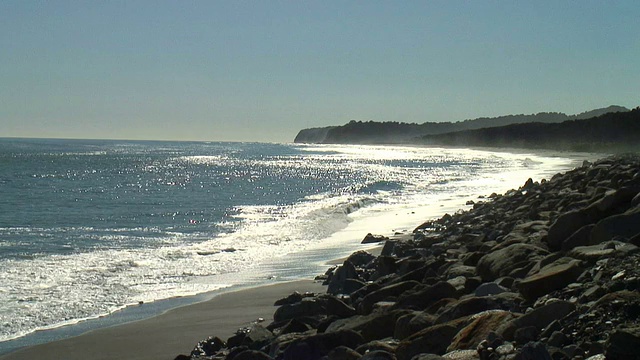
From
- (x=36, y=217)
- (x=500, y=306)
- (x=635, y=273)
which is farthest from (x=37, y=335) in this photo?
(x=36, y=217)

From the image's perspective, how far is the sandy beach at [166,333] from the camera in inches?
280

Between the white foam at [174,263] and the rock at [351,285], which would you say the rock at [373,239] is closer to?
the white foam at [174,263]

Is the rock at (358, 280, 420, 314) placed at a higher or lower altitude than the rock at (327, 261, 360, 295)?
higher

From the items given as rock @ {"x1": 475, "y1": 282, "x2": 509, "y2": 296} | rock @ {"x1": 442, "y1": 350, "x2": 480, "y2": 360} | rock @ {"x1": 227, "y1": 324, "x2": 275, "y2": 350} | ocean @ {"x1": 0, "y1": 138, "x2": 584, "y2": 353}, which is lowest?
ocean @ {"x1": 0, "y1": 138, "x2": 584, "y2": 353}

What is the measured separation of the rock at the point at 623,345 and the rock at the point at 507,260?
291cm

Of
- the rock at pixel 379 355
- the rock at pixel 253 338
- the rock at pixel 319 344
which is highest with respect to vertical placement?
the rock at pixel 379 355

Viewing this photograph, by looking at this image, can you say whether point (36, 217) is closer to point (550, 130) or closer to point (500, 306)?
point (500, 306)

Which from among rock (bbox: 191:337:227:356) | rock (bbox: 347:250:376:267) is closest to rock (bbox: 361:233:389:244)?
rock (bbox: 347:250:376:267)

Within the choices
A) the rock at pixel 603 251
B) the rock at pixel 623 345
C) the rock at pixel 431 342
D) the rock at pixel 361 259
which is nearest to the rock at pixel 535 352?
the rock at pixel 623 345

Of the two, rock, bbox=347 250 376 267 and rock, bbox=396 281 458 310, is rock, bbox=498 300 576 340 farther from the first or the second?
rock, bbox=347 250 376 267

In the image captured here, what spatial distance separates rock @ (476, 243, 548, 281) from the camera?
6570 millimetres

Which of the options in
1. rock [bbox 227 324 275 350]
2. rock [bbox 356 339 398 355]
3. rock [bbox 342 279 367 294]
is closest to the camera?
rock [bbox 356 339 398 355]

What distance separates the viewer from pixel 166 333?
7793 mm

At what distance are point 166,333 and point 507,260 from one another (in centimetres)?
374
